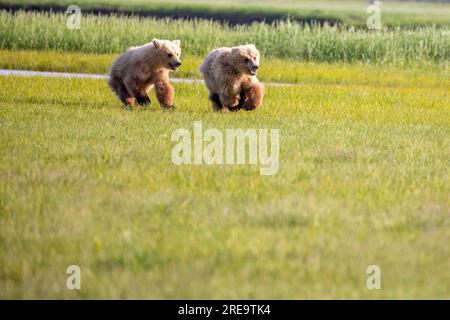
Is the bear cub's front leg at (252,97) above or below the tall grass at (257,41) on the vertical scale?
below

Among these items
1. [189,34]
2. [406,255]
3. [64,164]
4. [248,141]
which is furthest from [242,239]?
[189,34]

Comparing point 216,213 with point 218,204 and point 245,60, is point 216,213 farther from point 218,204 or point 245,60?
point 245,60

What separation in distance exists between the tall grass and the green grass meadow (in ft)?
38.3

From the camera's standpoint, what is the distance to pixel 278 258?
6625mm

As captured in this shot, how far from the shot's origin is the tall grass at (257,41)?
29469 mm

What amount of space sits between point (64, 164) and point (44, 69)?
15581mm

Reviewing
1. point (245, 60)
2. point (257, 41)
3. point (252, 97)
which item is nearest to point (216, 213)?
point (245, 60)

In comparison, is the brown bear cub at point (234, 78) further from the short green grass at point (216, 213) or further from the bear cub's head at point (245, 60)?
the short green grass at point (216, 213)

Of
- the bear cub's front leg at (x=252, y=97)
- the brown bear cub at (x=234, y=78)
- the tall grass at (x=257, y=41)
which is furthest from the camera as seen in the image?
the tall grass at (x=257, y=41)

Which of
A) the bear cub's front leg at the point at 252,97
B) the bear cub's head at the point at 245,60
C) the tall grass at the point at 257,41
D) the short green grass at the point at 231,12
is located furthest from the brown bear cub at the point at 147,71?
the short green grass at the point at 231,12

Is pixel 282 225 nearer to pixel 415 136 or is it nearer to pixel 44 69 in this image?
pixel 415 136

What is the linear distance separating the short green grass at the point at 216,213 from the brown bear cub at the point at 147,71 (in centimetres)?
140

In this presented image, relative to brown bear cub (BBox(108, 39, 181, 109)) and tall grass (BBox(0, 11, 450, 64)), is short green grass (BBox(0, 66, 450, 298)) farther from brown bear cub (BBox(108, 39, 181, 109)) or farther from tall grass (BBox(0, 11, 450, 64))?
tall grass (BBox(0, 11, 450, 64))

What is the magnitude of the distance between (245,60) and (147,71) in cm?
154
